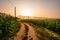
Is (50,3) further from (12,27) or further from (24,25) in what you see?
(12,27)

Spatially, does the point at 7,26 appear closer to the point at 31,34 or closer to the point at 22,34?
the point at 22,34

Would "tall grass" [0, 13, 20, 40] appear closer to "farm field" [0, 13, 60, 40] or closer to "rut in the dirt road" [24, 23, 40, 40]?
"farm field" [0, 13, 60, 40]

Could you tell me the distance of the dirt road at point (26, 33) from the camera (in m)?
2.24

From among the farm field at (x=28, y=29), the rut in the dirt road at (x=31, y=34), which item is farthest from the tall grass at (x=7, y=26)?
the rut in the dirt road at (x=31, y=34)

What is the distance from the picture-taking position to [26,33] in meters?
2.29

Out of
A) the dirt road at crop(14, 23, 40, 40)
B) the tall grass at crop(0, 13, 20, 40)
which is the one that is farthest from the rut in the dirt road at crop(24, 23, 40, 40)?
the tall grass at crop(0, 13, 20, 40)

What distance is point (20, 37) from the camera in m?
2.26

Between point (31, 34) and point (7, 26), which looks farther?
point (7, 26)

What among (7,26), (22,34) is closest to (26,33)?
(22,34)

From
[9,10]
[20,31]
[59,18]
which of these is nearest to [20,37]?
[20,31]

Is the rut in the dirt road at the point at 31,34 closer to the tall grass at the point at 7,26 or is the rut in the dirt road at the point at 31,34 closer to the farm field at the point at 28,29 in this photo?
the farm field at the point at 28,29

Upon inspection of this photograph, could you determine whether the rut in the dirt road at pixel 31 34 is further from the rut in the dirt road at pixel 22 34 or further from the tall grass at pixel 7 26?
the tall grass at pixel 7 26

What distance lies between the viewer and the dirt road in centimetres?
224

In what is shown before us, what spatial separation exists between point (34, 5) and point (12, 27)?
1.95 ft
